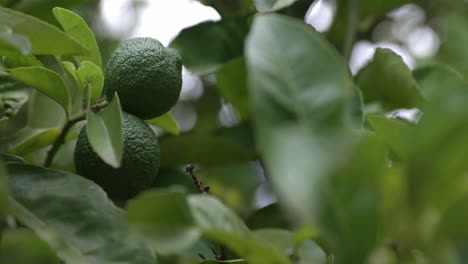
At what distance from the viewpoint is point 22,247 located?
0.85 meters

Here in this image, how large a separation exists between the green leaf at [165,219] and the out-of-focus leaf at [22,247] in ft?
1.07

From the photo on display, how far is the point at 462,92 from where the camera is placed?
506 millimetres

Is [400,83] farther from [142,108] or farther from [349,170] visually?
[349,170]

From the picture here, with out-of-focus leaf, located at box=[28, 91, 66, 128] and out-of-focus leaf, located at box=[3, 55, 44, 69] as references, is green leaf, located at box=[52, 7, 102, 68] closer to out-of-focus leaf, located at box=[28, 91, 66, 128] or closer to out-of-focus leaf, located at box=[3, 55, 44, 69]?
out-of-focus leaf, located at box=[3, 55, 44, 69]

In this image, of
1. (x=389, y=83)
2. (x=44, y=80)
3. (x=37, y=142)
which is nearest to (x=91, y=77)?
(x=44, y=80)

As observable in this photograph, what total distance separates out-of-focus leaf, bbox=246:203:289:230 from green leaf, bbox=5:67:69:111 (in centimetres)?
42

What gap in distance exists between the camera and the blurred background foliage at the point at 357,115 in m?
0.52

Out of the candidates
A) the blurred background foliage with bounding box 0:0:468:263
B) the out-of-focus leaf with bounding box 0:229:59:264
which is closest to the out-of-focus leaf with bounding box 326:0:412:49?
the blurred background foliage with bounding box 0:0:468:263

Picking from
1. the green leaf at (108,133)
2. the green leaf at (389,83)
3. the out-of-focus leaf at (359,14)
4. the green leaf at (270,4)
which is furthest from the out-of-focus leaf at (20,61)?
the out-of-focus leaf at (359,14)

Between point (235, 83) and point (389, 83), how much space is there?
32 centimetres

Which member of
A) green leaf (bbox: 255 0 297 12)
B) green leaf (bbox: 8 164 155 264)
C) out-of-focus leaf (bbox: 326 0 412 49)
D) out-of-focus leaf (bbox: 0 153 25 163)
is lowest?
out-of-focus leaf (bbox: 326 0 412 49)

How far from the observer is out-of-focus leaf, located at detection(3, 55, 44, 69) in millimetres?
888

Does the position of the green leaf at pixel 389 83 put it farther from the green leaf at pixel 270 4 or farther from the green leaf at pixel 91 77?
the green leaf at pixel 91 77

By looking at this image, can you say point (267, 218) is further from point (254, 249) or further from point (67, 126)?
point (254, 249)
